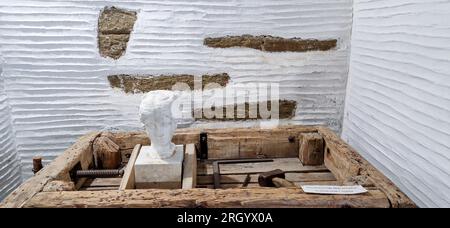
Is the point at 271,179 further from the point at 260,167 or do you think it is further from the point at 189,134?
the point at 189,134

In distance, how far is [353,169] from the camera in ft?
4.68

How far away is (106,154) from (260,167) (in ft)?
2.78

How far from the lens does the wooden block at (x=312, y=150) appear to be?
1754 millimetres

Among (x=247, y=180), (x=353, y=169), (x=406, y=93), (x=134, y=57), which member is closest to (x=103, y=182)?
(x=247, y=180)

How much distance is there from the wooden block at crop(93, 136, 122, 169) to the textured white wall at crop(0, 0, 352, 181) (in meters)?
0.60

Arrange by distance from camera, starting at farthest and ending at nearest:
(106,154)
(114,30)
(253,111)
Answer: (253,111), (114,30), (106,154)

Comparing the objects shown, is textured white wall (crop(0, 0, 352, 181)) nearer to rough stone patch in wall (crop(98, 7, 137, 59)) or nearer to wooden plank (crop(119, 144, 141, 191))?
rough stone patch in wall (crop(98, 7, 137, 59))

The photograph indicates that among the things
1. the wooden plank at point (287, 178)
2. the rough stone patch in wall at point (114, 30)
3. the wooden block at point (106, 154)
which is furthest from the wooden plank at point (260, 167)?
the rough stone patch in wall at point (114, 30)

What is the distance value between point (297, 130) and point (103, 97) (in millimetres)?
1392

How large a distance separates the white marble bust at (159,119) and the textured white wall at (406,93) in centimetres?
115

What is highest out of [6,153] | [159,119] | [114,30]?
[114,30]
